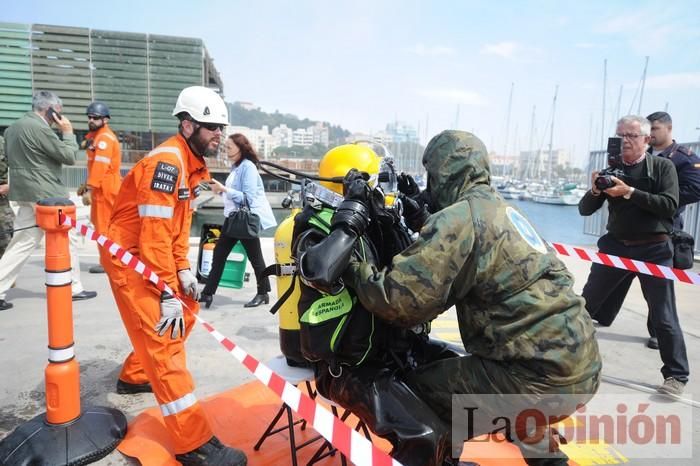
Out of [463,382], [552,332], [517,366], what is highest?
[552,332]

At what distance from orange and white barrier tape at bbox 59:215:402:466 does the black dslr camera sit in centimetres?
282

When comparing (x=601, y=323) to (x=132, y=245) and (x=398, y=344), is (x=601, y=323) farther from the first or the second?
(x=132, y=245)

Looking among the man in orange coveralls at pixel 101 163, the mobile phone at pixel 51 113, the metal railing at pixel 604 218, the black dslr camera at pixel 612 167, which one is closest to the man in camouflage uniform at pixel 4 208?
the mobile phone at pixel 51 113

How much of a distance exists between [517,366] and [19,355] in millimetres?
3948

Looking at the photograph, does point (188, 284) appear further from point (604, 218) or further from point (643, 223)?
point (604, 218)

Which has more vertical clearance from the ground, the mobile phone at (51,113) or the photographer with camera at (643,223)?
the mobile phone at (51,113)

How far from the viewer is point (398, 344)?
1.94 m

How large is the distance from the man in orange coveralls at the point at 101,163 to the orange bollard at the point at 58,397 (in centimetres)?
292

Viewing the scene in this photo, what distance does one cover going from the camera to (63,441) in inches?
92.1

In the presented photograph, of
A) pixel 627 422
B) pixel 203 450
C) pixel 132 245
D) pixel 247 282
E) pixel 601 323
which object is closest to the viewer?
pixel 203 450

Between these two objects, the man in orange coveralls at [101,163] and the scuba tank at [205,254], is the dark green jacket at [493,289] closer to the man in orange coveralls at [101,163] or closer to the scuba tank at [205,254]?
the scuba tank at [205,254]

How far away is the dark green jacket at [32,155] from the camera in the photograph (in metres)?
4.62

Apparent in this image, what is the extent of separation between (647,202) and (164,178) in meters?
3.38

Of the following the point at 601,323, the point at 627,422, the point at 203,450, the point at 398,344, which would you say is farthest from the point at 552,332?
the point at 601,323
